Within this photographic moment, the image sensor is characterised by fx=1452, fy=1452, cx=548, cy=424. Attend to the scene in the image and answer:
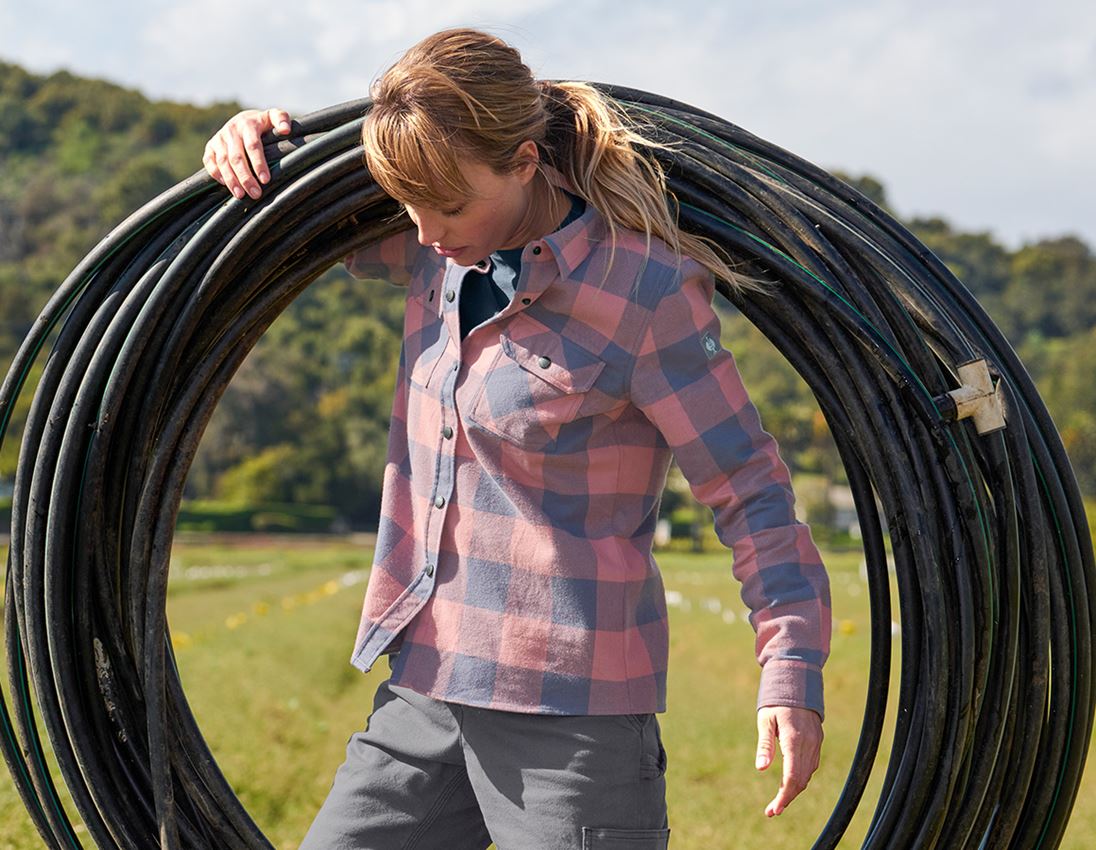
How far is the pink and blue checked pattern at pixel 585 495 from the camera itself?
243cm

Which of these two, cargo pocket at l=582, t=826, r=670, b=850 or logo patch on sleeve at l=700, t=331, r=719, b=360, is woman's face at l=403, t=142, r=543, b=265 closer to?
logo patch on sleeve at l=700, t=331, r=719, b=360

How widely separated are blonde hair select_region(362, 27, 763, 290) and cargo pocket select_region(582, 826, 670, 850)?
95cm

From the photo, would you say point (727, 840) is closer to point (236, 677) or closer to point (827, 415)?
point (827, 415)

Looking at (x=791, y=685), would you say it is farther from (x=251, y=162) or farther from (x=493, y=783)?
(x=251, y=162)

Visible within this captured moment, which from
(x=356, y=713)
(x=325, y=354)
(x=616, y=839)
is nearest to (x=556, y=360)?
(x=616, y=839)

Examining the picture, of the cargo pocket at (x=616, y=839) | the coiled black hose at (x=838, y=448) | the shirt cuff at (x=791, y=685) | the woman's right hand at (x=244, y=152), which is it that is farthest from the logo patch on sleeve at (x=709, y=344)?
the woman's right hand at (x=244, y=152)

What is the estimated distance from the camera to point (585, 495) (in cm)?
250

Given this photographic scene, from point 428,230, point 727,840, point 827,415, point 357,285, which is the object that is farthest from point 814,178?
point 357,285

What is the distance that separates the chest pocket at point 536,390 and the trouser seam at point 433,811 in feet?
2.04

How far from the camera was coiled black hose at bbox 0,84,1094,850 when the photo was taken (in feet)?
8.64

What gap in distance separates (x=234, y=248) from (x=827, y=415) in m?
1.21

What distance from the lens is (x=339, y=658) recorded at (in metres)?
12.0

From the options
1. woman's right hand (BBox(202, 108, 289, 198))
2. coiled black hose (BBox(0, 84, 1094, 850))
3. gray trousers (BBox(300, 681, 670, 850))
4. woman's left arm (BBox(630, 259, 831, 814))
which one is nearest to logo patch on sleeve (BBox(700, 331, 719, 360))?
woman's left arm (BBox(630, 259, 831, 814))

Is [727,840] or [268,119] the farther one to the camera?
[727,840]
